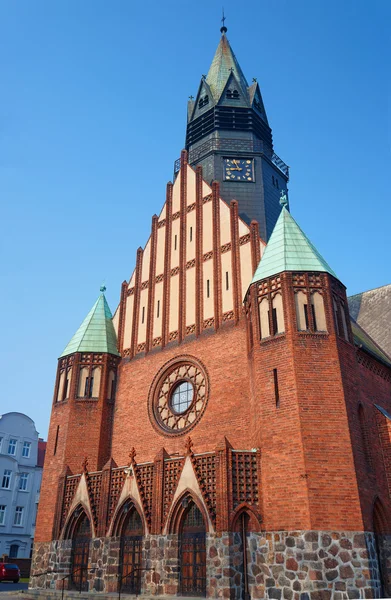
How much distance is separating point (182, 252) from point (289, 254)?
6.95 m

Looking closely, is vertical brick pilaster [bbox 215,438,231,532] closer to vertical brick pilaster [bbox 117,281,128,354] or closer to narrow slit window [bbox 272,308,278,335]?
narrow slit window [bbox 272,308,278,335]

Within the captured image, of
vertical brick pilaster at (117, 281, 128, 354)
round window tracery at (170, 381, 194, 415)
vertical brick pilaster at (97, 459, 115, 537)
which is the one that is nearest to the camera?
vertical brick pilaster at (97, 459, 115, 537)

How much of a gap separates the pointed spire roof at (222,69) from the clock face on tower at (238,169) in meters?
5.55

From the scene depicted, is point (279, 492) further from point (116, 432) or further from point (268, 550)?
point (116, 432)

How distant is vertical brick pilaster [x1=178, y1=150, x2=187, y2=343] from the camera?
22266mm

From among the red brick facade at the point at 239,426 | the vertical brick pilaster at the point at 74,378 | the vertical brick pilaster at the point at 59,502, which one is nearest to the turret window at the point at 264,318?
the red brick facade at the point at 239,426

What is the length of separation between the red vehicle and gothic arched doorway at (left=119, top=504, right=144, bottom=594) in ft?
51.8

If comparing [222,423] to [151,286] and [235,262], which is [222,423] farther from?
[151,286]

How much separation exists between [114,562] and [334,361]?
10.3 metres

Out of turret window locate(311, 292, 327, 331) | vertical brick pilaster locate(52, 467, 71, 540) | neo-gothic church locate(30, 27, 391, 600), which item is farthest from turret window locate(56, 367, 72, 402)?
turret window locate(311, 292, 327, 331)

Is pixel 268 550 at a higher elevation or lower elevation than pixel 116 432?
lower

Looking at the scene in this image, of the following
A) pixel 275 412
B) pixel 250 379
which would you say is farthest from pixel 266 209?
pixel 275 412

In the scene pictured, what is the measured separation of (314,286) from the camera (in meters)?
17.6

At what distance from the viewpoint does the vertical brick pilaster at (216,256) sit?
21125 mm
